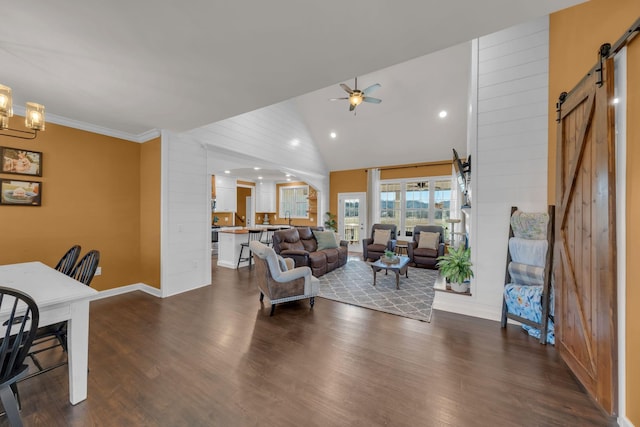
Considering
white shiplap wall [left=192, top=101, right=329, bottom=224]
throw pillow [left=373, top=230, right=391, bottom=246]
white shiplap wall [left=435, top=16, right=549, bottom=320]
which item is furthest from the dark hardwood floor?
throw pillow [left=373, top=230, right=391, bottom=246]

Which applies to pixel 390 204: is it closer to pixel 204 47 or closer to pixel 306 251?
pixel 306 251

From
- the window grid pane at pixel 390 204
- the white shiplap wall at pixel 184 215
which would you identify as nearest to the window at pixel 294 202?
the window grid pane at pixel 390 204

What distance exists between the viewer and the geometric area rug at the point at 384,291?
3.50 metres

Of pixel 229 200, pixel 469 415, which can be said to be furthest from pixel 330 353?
pixel 229 200

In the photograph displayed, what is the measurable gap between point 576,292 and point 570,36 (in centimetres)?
253

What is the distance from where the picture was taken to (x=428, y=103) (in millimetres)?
5805

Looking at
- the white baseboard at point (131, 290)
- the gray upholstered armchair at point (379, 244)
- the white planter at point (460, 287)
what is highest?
the gray upholstered armchair at point (379, 244)

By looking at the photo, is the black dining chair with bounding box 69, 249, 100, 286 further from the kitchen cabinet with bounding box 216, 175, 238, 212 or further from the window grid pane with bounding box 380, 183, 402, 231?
the window grid pane with bounding box 380, 183, 402, 231

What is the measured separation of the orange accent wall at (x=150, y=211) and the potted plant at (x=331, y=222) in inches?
208

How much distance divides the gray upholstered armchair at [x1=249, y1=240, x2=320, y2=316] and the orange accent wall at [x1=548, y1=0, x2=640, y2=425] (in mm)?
2884

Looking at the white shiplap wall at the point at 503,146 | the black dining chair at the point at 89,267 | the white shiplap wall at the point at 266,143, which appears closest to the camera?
the black dining chair at the point at 89,267

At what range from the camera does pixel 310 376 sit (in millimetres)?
2061

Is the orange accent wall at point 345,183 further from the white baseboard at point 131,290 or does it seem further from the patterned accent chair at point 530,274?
the white baseboard at point 131,290

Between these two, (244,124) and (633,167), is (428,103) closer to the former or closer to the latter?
(244,124)
